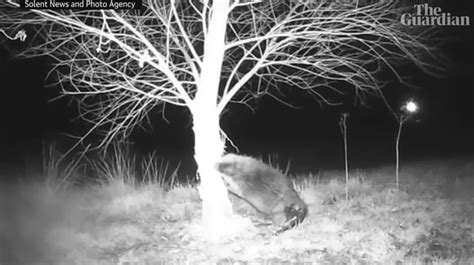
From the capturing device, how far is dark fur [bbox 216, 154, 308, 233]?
7.93 feet

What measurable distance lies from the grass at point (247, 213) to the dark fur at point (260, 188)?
7 centimetres

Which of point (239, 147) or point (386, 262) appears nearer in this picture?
Answer: point (386, 262)

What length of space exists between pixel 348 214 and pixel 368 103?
0.59 metres

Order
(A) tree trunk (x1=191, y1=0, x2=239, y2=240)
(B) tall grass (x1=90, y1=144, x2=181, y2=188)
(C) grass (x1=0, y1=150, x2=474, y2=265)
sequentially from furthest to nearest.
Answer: (B) tall grass (x1=90, y1=144, x2=181, y2=188), (A) tree trunk (x1=191, y1=0, x2=239, y2=240), (C) grass (x1=0, y1=150, x2=474, y2=265)

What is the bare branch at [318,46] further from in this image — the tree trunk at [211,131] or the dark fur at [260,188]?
the dark fur at [260,188]

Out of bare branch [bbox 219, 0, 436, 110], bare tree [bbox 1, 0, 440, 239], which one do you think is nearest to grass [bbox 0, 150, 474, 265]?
bare tree [bbox 1, 0, 440, 239]

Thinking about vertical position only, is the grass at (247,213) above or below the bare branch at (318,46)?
below

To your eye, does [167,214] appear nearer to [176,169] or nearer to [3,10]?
[176,169]

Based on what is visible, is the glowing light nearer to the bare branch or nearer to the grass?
the bare branch

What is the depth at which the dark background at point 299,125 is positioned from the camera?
2.45 meters

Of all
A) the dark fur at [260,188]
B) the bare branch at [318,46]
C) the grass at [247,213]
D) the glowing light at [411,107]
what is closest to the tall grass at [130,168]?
the grass at [247,213]

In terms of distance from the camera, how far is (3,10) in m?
2.45

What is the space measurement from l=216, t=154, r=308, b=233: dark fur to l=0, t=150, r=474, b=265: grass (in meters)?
0.07

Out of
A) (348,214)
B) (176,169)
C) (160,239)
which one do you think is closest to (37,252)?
(160,239)
